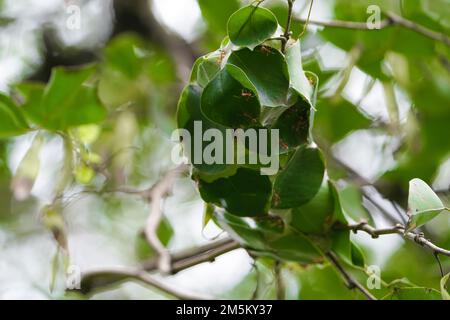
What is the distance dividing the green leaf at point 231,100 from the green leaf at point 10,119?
1.36 feet

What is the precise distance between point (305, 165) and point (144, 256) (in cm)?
88

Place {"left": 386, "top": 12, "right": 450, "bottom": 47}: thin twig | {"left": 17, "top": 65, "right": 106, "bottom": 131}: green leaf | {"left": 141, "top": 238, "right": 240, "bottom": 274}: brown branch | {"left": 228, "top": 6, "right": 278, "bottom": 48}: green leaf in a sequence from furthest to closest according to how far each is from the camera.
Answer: {"left": 386, "top": 12, "right": 450, "bottom": 47}: thin twig, {"left": 17, "top": 65, "right": 106, "bottom": 131}: green leaf, {"left": 141, "top": 238, "right": 240, "bottom": 274}: brown branch, {"left": 228, "top": 6, "right": 278, "bottom": 48}: green leaf

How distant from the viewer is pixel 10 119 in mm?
918

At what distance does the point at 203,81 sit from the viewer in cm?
61

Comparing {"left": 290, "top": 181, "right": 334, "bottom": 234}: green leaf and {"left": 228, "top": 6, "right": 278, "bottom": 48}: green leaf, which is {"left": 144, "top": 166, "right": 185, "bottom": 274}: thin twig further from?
{"left": 228, "top": 6, "right": 278, "bottom": 48}: green leaf

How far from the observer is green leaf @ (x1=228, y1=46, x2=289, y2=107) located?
0.57 m

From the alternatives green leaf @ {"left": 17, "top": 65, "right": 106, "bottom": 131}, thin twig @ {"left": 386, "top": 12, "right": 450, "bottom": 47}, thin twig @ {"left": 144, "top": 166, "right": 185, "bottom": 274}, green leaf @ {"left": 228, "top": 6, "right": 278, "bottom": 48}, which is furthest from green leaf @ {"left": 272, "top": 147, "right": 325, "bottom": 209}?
thin twig @ {"left": 386, "top": 12, "right": 450, "bottom": 47}

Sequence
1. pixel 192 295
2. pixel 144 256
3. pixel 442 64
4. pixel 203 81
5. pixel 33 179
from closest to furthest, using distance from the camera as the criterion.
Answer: pixel 203 81 → pixel 192 295 → pixel 33 179 → pixel 442 64 → pixel 144 256

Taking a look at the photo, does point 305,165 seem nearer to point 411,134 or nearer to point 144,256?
point 411,134

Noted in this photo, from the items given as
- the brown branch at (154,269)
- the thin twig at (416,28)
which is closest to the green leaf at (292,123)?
the brown branch at (154,269)

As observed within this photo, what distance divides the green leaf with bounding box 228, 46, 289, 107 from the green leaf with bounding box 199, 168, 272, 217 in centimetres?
9

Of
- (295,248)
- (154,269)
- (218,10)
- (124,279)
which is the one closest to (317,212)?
(295,248)
